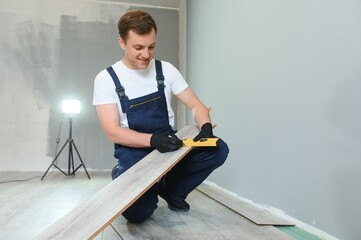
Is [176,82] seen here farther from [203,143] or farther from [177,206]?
[177,206]

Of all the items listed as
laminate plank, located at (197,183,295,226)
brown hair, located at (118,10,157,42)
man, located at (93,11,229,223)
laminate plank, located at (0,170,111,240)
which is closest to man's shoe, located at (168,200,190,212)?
man, located at (93,11,229,223)

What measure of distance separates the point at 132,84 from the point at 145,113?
17 centimetres

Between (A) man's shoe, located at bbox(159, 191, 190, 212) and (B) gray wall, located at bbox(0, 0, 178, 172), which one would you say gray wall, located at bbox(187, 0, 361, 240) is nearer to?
(A) man's shoe, located at bbox(159, 191, 190, 212)

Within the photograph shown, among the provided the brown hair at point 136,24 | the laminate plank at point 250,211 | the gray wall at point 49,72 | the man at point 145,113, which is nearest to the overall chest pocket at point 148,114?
the man at point 145,113

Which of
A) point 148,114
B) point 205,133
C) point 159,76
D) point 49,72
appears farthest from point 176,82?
point 49,72

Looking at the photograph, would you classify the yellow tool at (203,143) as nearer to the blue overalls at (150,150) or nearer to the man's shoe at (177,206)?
the blue overalls at (150,150)

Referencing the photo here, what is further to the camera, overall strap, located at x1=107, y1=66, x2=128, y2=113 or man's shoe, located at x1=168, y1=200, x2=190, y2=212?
man's shoe, located at x1=168, y1=200, x2=190, y2=212

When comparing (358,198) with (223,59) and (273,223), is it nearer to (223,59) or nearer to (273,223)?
(273,223)

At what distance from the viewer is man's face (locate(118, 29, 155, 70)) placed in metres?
1.42

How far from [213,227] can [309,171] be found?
21.2 inches

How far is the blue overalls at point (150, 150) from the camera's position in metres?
1.51

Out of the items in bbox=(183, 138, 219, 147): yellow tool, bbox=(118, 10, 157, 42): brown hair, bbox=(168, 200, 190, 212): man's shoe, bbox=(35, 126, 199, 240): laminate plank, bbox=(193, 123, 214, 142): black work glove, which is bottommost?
bbox=(168, 200, 190, 212): man's shoe

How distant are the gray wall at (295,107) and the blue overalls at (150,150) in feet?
1.33

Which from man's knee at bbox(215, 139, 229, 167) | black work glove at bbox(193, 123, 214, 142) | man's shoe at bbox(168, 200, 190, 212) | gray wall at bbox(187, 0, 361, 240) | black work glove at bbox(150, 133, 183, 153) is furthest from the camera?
man's shoe at bbox(168, 200, 190, 212)
